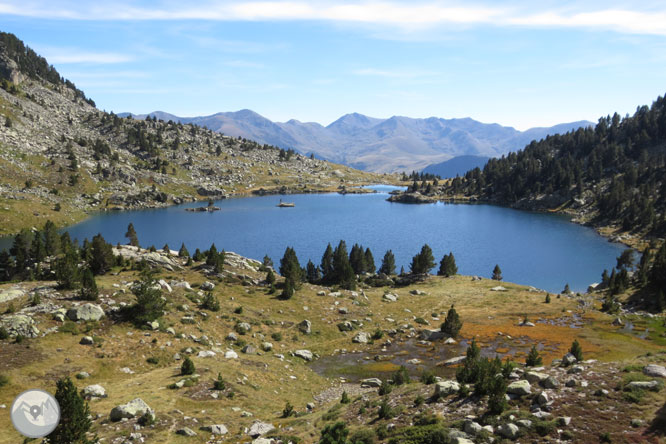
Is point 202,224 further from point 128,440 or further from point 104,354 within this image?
point 128,440

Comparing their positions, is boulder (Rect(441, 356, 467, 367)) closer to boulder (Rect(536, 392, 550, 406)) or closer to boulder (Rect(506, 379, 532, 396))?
boulder (Rect(506, 379, 532, 396))

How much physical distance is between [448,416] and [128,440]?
1936 centimetres

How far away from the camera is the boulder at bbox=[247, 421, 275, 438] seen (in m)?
25.9

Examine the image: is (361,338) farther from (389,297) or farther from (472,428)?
(472,428)

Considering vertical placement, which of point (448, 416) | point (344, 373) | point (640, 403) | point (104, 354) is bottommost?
point (344, 373)

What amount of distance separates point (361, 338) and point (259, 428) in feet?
94.0

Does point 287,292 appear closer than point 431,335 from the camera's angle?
No

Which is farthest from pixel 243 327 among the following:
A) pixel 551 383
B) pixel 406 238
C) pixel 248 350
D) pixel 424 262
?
pixel 406 238

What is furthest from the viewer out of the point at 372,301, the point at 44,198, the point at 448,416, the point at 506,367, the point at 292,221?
the point at 292,221

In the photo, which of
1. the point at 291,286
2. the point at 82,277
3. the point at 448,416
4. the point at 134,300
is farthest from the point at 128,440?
the point at 291,286

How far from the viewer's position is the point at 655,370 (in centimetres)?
2409

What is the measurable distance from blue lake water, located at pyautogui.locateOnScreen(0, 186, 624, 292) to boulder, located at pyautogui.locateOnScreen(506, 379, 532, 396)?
87.6 meters

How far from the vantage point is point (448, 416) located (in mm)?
23297

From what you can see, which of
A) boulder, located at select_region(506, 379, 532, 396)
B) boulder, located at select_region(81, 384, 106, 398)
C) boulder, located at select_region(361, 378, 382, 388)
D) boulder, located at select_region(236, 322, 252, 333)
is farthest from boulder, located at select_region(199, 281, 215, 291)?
boulder, located at select_region(506, 379, 532, 396)
